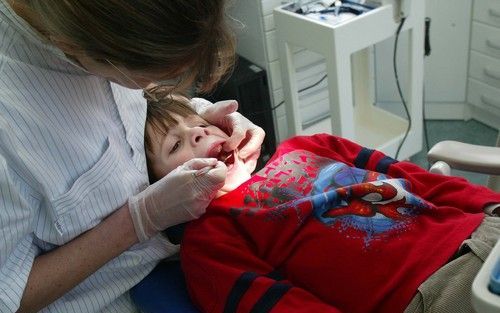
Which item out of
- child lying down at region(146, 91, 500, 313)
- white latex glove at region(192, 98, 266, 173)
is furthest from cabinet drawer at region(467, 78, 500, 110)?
white latex glove at region(192, 98, 266, 173)

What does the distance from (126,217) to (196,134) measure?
276 mm

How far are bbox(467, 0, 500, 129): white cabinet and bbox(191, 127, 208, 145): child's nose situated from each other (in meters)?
1.63

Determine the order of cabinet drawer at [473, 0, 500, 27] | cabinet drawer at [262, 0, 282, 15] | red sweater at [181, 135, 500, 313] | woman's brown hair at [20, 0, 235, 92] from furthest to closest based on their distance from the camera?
cabinet drawer at [473, 0, 500, 27] < cabinet drawer at [262, 0, 282, 15] < red sweater at [181, 135, 500, 313] < woman's brown hair at [20, 0, 235, 92]

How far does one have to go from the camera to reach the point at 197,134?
118 cm

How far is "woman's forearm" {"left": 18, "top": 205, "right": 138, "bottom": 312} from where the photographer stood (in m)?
0.90

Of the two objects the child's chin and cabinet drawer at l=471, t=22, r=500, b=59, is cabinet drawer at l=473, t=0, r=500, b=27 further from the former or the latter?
the child's chin

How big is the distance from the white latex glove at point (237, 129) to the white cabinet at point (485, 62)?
1492 millimetres

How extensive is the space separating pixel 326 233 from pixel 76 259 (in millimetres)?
482

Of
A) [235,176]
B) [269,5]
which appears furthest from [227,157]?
[269,5]

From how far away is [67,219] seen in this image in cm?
94

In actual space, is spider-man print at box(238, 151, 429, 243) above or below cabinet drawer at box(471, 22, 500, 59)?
above

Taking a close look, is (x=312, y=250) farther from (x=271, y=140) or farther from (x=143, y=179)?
(x=271, y=140)

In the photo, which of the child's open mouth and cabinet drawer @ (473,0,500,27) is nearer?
the child's open mouth

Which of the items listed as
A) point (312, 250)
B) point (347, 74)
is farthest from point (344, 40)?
point (312, 250)
